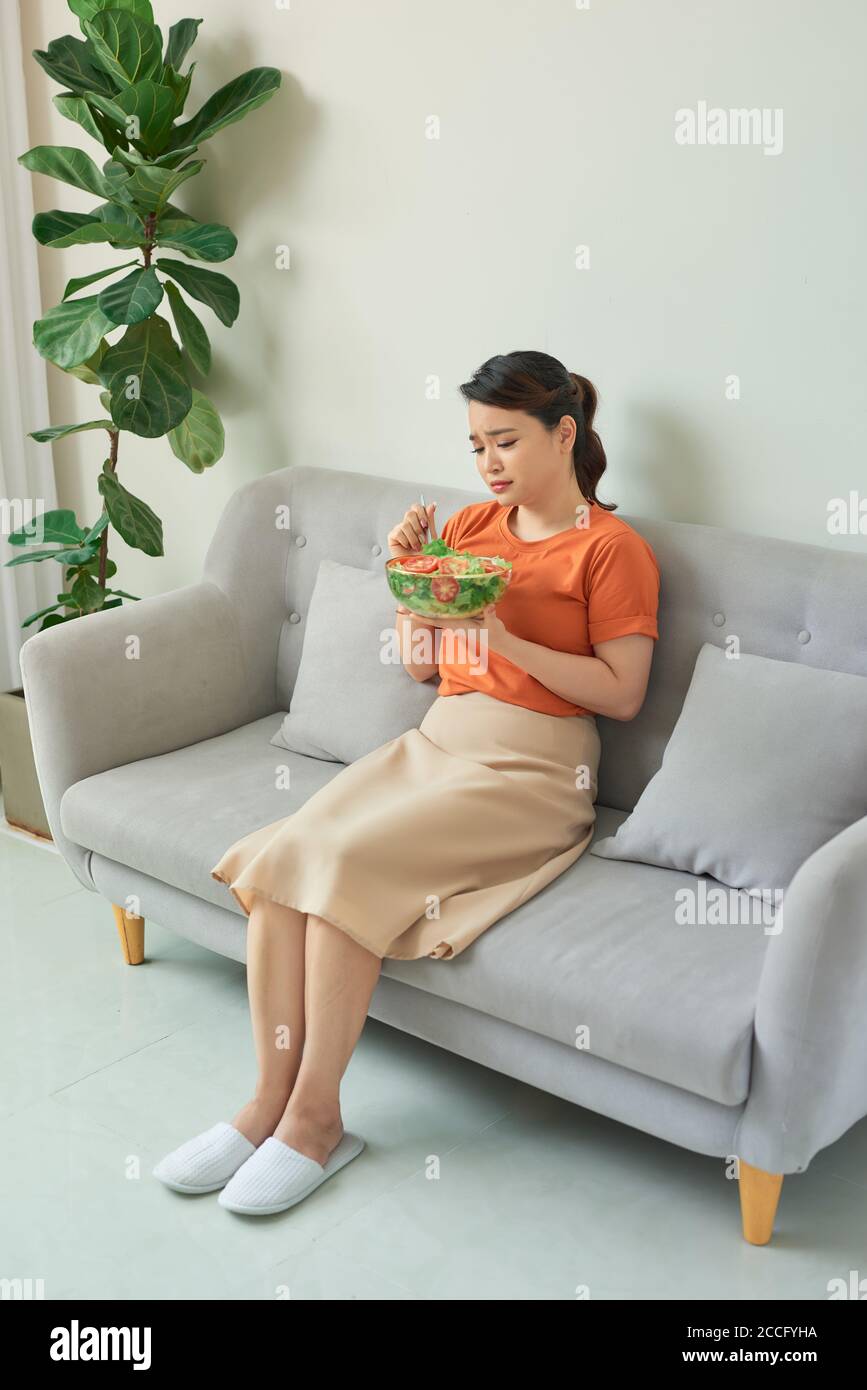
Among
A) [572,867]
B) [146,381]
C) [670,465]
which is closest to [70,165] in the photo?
[146,381]

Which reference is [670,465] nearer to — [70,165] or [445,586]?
[445,586]

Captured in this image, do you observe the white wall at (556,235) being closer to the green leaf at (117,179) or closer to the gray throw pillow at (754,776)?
the green leaf at (117,179)

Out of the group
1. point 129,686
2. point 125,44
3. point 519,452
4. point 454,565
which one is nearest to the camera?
point 454,565

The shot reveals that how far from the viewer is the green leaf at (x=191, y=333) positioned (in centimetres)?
326

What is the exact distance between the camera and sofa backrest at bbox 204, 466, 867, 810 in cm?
234

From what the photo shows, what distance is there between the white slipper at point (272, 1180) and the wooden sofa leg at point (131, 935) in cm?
77

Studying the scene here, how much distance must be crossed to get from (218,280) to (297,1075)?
6.10 feet

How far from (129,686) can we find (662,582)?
43.2 inches

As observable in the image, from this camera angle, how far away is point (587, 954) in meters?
2.06

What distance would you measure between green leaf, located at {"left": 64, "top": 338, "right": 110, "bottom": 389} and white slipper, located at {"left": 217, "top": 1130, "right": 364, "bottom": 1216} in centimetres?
187

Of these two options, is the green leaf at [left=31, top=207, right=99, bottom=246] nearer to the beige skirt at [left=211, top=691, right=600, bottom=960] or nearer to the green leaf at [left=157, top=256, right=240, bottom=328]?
the green leaf at [left=157, top=256, right=240, bottom=328]

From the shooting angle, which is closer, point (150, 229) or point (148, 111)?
point (148, 111)

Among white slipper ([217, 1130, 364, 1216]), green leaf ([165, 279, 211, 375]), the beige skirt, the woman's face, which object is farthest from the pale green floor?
green leaf ([165, 279, 211, 375])
